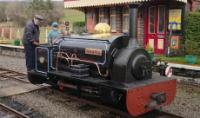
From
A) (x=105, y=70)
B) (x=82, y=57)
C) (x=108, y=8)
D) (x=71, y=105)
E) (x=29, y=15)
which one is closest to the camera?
(x=105, y=70)

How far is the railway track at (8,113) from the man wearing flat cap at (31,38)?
1.70m

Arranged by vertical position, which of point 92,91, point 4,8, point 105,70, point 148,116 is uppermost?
point 4,8

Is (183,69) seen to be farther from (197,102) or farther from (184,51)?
(184,51)

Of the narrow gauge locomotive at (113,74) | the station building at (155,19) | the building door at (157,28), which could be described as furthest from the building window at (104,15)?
the narrow gauge locomotive at (113,74)

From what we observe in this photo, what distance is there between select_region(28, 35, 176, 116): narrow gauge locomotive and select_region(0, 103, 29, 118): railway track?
1193 millimetres

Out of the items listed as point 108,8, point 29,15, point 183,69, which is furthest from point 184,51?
point 29,15

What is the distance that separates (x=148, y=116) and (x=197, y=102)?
1.98 m

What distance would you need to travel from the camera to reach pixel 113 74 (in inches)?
247

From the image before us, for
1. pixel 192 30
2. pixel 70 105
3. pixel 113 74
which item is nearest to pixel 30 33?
pixel 70 105

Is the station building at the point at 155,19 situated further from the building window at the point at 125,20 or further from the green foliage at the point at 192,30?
the green foliage at the point at 192,30

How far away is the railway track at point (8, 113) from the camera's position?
679 cm

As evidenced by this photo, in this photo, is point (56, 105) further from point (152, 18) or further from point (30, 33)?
point (152, 18)

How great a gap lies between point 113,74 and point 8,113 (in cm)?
257

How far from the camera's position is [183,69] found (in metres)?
10.5
